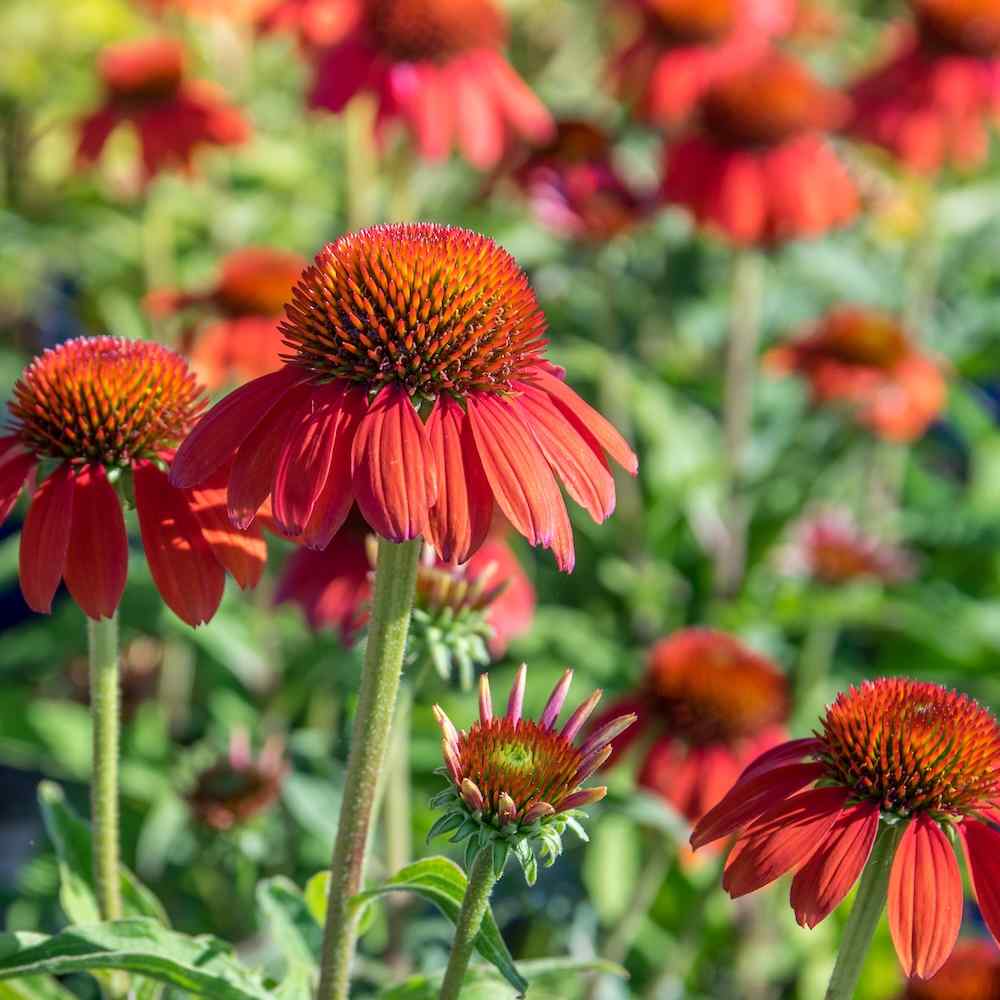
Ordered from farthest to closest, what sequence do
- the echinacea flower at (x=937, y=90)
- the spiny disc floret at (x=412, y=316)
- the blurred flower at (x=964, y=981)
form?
the echinacea flower at (x=937, y=90) < the blurred flower at (x=964, y=981) < the spiny disc floret at (x=412, y=316)

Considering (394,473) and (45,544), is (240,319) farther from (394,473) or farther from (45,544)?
(394,473)

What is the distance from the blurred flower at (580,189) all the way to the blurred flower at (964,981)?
1394 millimetres

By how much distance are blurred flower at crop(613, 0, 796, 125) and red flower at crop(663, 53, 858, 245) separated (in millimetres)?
116

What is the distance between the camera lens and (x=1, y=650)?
2473mm

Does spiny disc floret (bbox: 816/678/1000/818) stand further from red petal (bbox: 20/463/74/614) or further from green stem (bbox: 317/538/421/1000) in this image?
red petal (bbox: 20/463/74/614)

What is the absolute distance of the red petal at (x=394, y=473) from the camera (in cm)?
86

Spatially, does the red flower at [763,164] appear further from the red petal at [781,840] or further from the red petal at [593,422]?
the red petal at [781,840]

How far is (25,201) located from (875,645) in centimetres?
217

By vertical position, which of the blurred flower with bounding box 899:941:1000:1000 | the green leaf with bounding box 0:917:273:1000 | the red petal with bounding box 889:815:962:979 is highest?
the red petal with bounding box 889:815:962:979

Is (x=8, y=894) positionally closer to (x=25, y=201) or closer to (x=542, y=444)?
(x=542, y=444)

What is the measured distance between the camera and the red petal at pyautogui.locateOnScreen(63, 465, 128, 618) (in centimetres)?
97

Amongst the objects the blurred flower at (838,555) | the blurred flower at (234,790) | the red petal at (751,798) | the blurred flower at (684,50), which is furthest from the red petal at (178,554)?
the blurred flower at (684,50)

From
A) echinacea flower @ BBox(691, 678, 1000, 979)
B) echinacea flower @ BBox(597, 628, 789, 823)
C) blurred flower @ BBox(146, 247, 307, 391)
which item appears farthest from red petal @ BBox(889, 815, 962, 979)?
blurred flower @ BBox(146, 247, 307, 391)

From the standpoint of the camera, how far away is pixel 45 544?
973mm
